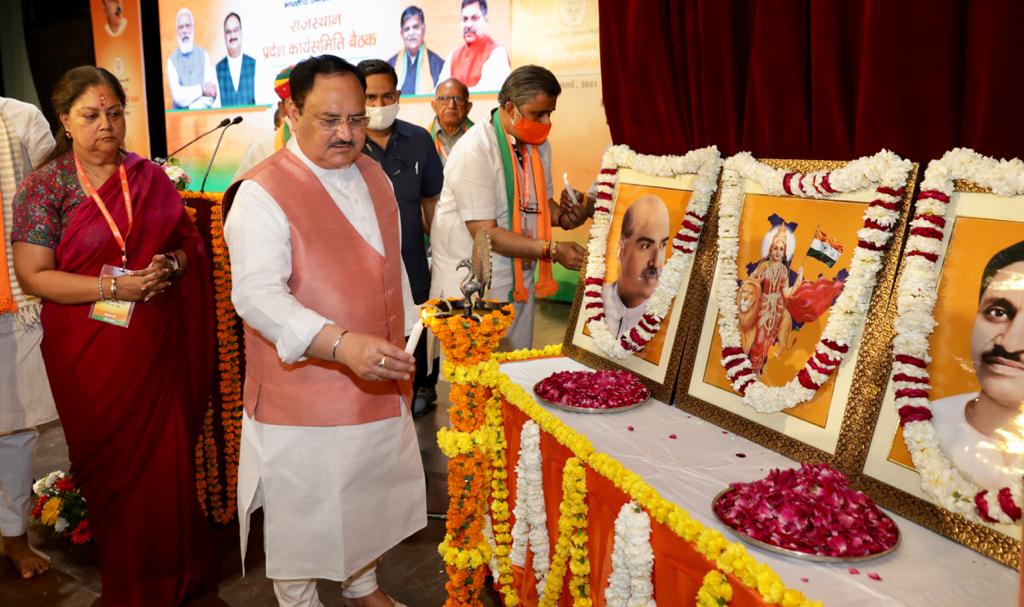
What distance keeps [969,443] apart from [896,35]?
85 cm

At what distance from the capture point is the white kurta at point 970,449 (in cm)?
134

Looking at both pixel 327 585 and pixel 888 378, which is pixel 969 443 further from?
pixel 327 585

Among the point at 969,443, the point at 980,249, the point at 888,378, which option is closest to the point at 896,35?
the point at 980,249

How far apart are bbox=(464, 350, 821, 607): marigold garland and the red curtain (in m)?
0.90

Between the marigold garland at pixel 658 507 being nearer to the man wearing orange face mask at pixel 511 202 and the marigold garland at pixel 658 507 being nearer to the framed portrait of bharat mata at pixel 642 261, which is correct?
the framed portrait of bharat mata at pixel 642 261

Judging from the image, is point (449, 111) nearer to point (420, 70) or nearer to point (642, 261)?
point (420, 70)

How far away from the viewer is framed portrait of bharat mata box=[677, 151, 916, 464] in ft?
5.36

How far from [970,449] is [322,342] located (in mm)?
1378

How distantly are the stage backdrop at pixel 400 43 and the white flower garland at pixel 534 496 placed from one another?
18.4 ft

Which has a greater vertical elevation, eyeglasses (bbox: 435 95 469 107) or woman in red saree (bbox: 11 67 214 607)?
eyeglasses (bbox: 435 95 469 107)

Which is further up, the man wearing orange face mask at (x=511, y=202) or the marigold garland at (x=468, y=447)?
the man wearing orange face mask at (x=511, y=202)

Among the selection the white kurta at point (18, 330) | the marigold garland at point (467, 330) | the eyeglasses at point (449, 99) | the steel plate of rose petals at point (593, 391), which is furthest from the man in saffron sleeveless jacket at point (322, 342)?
the eyeglasses at point (449, 99)

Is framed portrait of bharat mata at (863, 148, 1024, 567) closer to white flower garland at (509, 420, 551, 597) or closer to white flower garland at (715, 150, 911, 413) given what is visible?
white flower garland at (715, 150, 911, 413)

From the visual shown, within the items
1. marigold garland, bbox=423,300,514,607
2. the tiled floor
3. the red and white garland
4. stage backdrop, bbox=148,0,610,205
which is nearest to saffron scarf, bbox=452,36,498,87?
stage backdrop, bbox=148,0,610,205
